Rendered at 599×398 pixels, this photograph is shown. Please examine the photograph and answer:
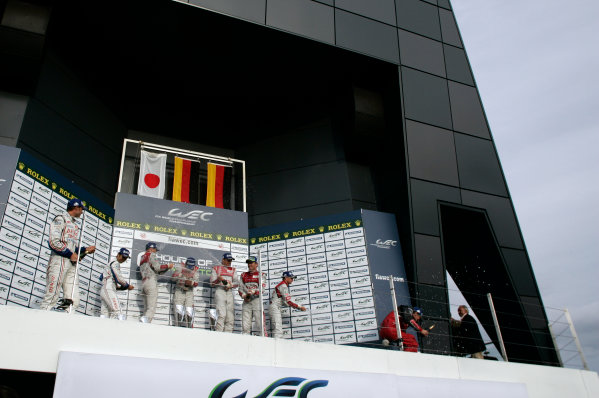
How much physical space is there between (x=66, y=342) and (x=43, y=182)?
530 centimetres

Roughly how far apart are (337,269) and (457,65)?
6.41 m

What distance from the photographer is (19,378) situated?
22.9 ft

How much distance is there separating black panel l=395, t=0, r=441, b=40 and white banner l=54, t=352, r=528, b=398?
30.0 ft

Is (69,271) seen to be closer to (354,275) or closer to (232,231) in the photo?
(232,231)

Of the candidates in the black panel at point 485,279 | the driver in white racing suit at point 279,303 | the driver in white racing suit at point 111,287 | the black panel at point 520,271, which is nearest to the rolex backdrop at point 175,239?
Answer: the driver in white racing suit at point 111,287

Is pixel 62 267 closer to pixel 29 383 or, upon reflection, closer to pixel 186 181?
pixel 29 383

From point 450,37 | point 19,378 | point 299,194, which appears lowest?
point 19,378

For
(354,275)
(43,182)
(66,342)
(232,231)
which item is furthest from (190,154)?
(66,342)

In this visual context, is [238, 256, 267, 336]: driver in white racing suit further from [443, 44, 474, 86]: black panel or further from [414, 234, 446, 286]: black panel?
[443, 44, 474, 86]: black panel

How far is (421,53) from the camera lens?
44.8 ft

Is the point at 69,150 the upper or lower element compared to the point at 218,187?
upper

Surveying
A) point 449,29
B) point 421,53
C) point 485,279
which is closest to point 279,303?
point 485,279

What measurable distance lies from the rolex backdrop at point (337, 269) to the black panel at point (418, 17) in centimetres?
504

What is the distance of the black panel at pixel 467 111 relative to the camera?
13.4 meters
